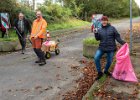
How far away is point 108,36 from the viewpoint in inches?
346

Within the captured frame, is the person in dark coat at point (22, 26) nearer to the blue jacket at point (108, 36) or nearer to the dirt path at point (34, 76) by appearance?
the dirt path at point (34, 76)

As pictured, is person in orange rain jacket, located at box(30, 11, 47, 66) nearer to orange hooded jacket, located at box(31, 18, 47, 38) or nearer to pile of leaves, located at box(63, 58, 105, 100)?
orange hooded jacket, located at box(31, 18, 47, 38)

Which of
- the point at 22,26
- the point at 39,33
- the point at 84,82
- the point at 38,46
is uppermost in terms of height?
the point at 22,26

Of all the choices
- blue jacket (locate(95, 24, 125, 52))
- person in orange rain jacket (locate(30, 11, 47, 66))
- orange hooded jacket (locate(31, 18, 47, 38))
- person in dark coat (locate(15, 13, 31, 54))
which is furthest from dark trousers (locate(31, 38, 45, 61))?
blue jacket (locate(95, 24, 125, 52))

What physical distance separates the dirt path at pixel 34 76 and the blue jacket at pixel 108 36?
131 cm

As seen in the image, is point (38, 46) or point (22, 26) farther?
point (22, 26)

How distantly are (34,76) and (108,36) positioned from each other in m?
2.50

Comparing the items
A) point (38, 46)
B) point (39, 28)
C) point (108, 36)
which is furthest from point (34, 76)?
point (108, 36)

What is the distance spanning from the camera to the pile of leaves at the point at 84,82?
7.81 metres

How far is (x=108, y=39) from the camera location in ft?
28.9

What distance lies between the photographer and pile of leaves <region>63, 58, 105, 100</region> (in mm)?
7814

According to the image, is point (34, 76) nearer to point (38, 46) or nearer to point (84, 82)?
point (84, 82)

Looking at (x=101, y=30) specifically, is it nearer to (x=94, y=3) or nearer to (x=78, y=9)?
(x=78, y=9)

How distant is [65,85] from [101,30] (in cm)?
169
